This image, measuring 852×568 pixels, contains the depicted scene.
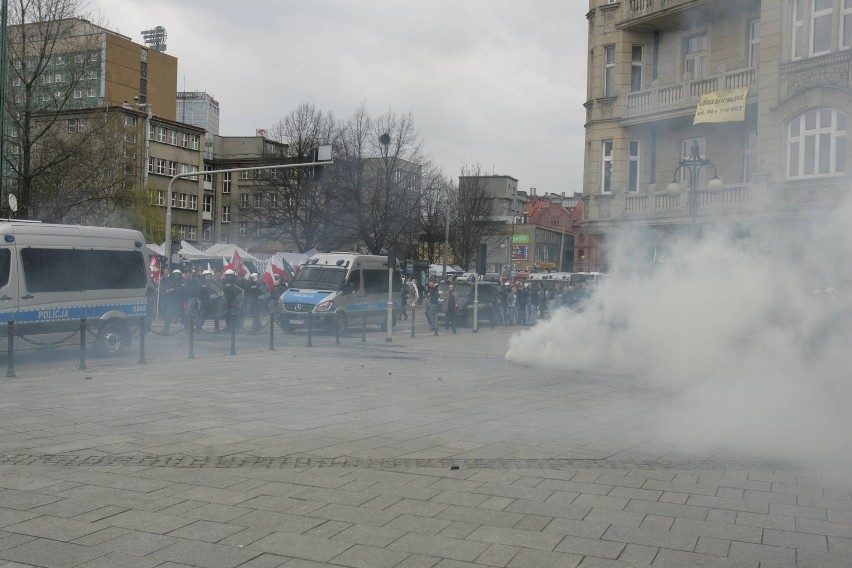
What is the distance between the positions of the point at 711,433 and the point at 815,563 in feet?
12.6

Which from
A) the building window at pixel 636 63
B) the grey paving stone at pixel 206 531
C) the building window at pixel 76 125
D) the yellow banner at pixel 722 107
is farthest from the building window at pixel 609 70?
the building window at pixel 76 125

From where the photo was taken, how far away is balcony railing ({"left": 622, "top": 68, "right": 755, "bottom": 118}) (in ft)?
34.5

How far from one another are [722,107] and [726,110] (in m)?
0.13

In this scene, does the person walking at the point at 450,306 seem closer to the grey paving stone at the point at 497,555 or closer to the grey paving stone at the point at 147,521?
the grey paving stone at the point at 147,521

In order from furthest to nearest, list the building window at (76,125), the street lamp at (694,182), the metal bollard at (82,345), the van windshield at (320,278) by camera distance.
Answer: the building window at (76,125) → the van windshield at (320,278) → the metal bollard at (82,345) → the street lamp at (694,182)

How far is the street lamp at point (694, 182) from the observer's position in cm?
1336

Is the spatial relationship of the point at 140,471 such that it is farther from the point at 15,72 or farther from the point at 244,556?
the point at 15,72

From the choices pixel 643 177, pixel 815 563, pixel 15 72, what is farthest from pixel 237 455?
pixel 15 72

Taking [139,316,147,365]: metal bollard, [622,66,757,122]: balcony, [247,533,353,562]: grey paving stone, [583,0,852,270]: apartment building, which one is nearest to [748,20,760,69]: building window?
[583,0,852,270]: apartment building

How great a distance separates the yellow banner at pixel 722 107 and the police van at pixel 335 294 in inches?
469

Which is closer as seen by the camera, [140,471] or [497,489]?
[497,489]

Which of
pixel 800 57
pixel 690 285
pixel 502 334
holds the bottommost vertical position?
pixel 502 334

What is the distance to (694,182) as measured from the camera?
50.1ft

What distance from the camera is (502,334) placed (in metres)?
27.0
